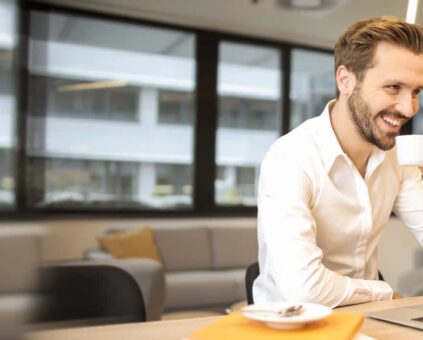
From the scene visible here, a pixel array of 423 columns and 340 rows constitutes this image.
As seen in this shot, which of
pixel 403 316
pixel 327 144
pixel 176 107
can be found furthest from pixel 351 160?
pixel 176 107

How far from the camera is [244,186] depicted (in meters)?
5.29

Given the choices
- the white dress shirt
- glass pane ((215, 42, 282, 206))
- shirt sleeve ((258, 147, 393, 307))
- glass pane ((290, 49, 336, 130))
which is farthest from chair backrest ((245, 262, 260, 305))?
glass pane ((290, 49, 336, 130))

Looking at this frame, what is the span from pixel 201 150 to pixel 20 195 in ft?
15.4

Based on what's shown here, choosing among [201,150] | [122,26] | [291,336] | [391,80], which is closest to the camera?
[291,336]

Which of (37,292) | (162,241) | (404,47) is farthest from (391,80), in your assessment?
(162,241)

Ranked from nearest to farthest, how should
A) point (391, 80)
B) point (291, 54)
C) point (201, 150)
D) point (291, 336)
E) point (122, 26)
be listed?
1. point (291, 336)
2. point (391, 80)
3. point (122, 26)
4. point (201, 150)
5. point (291, 54)

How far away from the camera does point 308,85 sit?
219 inches

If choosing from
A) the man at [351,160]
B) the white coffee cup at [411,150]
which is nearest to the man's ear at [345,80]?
the man at [351,160]

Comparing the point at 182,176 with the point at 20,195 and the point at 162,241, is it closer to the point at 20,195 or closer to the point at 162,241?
the point at 162,241

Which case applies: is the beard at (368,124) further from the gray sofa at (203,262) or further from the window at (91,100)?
the window at (91,100)

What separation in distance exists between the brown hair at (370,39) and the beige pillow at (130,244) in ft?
9.16

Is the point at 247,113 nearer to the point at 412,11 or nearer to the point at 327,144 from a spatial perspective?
the point at 412,11

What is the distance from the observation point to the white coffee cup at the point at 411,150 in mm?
1099

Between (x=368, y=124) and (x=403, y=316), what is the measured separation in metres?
0.61
